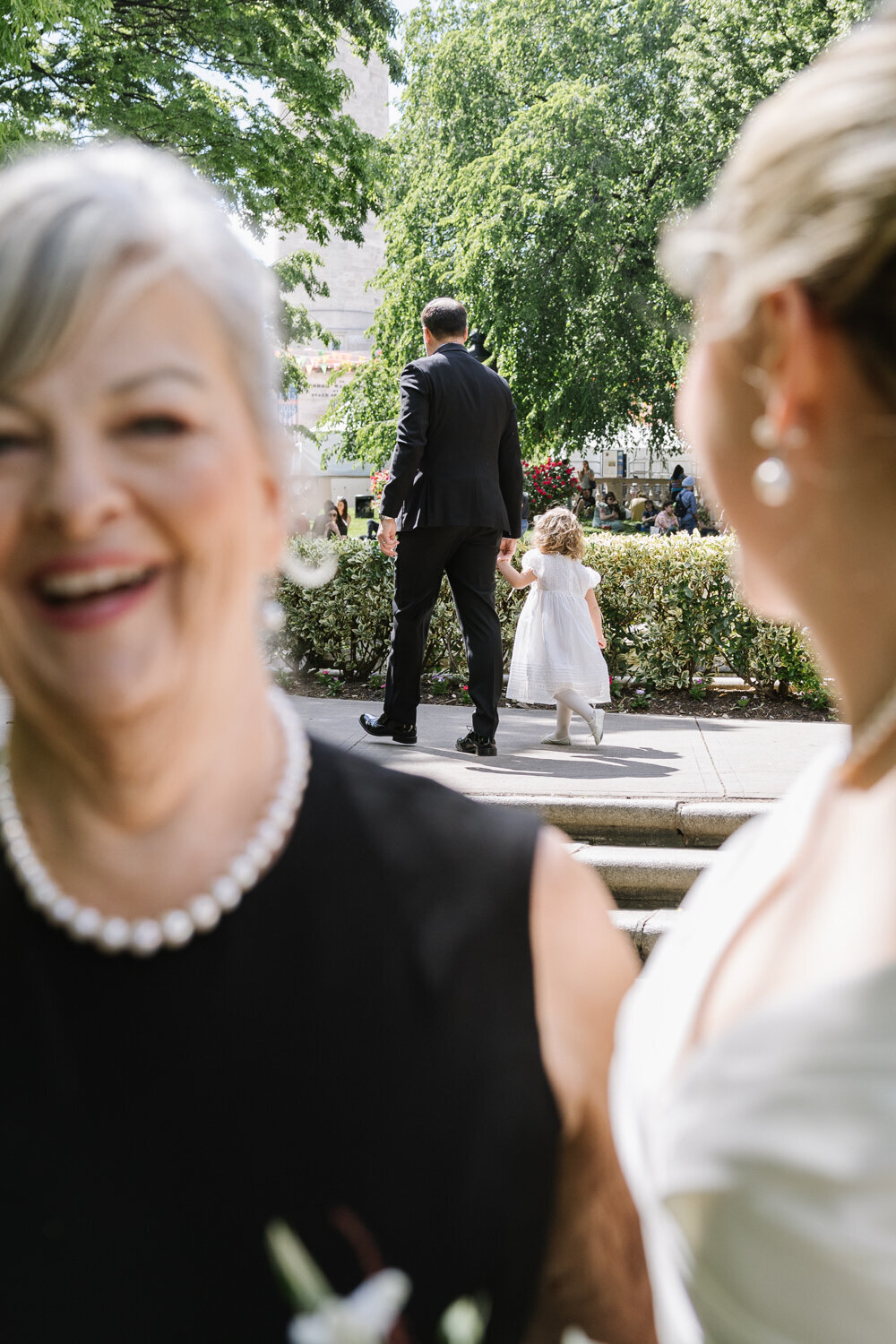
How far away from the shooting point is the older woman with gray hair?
993mm

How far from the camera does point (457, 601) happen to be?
6.86m

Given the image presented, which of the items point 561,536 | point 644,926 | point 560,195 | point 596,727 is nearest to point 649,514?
point 560,195

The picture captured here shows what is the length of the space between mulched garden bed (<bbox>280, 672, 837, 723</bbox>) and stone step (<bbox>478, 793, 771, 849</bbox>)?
2.58m

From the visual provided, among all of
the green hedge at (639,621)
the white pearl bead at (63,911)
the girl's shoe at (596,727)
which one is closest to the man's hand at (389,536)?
the girl's shoe at (596,727)

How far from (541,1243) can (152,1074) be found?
0.38 metres

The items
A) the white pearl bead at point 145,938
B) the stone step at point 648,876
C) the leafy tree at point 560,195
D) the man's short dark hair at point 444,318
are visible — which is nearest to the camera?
the white pearl bead at point 145,938

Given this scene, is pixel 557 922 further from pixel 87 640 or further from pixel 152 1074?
pixel 87 640

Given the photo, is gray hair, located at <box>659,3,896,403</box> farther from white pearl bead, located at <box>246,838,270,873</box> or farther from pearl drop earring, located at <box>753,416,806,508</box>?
white pearl bead, located at <box>246,838,270,873</box>

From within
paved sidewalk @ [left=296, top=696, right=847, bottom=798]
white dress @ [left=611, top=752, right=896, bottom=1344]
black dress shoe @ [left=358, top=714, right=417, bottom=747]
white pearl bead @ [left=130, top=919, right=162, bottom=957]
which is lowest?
paved sidewalk @ [left=296, top=696, right=847, bottom=798]

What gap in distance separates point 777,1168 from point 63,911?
602 mm

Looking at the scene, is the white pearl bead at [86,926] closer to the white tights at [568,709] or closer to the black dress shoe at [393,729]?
the black dress shoe at [393,729]

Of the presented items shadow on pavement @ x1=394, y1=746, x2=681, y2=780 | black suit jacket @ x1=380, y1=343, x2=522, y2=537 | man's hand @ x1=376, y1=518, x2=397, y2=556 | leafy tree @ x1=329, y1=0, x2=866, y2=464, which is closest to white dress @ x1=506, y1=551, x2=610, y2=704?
shadow on pavement @ x1=394, y1=746, x2=681, y2=780

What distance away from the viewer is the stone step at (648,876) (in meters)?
4.96

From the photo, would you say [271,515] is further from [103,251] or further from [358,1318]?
[358,1318]
